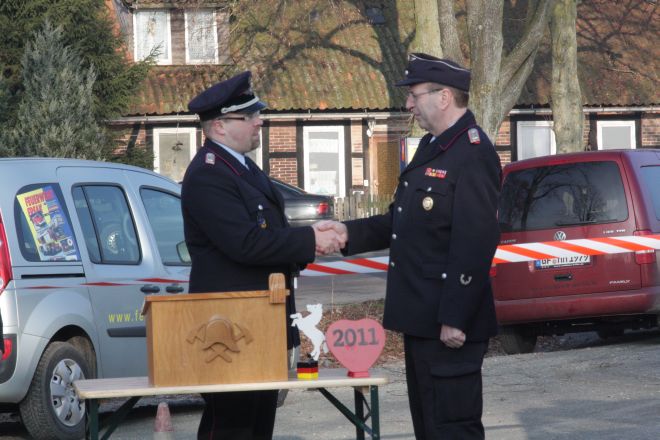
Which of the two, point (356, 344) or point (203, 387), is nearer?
point (203, 387)

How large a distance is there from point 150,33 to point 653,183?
22200 millimetres

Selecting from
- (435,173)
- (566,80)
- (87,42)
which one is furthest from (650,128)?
(435,173)

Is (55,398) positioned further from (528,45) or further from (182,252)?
(528,45)

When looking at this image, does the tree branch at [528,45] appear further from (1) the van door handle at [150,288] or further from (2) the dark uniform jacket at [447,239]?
(2) the dark uniform jacket at [447,239]

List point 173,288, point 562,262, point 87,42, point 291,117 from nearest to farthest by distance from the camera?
point 173,288 → point 562,262 → point 87,42 → point 291,117

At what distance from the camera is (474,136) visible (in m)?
5.52

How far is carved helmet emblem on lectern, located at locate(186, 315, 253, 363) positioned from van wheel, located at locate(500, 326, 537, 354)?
27.2 feet

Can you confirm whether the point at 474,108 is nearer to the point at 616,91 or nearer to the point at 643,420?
the point at 643,420

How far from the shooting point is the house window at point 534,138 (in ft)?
112

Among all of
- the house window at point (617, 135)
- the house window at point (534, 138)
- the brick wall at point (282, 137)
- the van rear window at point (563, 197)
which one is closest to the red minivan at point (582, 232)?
the van rear window at point (563, 197)

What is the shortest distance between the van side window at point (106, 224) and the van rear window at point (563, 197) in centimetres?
444

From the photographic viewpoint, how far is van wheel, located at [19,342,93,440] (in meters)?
8.60

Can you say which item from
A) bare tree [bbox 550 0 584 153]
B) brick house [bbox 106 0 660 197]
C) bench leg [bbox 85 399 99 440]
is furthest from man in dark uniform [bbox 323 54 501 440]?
brick house [bbox 106 0 660 197]

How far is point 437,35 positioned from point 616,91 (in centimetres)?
1466
